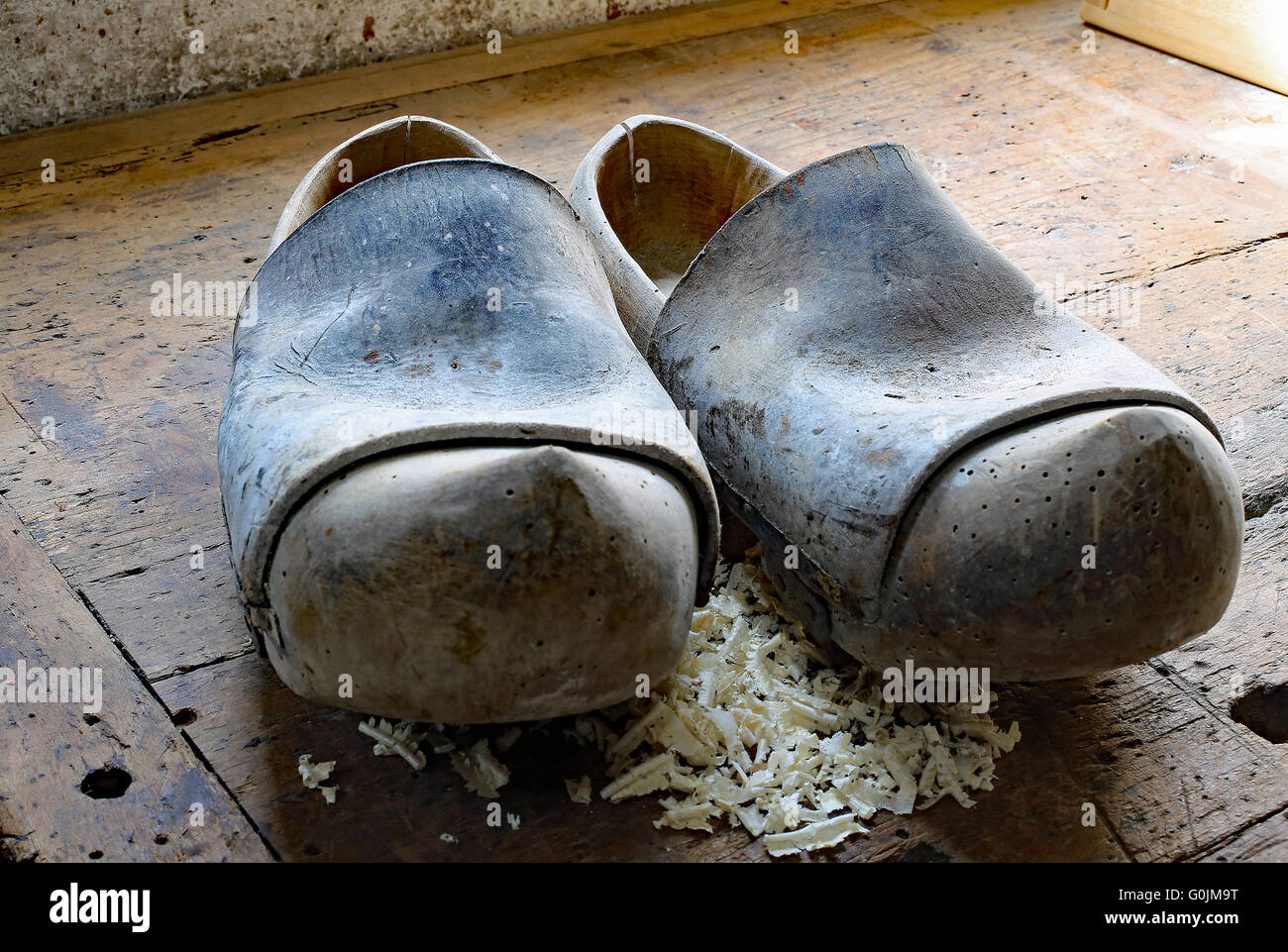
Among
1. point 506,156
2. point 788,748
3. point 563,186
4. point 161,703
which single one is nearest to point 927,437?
point 788,748

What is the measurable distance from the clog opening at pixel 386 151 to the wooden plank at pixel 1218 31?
240cm

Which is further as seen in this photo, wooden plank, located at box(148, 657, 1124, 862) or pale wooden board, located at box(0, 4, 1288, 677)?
pale wooden board, located at box(0, 4, 1288, 677)

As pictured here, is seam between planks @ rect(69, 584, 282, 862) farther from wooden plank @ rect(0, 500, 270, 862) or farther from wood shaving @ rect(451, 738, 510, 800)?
wood shaving @ rect(451, 738, 510, 800)

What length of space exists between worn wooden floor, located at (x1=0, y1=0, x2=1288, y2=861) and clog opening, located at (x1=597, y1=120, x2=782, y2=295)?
2.33ft

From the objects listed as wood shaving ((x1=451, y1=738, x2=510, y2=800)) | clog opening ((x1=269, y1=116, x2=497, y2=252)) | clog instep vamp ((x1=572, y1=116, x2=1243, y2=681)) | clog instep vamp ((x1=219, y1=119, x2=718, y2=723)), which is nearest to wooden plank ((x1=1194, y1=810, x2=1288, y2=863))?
clog instep vamp ((x1=572, y1=116, x2=1243, y2=681))

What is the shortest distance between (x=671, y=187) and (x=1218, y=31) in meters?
2.14

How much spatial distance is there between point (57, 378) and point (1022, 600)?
1.57 meters

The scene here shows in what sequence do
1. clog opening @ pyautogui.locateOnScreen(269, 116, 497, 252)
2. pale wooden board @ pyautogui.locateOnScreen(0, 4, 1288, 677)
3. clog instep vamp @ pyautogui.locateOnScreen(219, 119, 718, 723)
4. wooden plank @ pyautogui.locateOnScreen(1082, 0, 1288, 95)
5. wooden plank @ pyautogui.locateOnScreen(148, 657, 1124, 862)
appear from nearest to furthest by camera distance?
1. clog instep vamp @ pyautogui.locateOnScreen(219, 119, 718, 723)
2. wooden plank @ pyautogui.locateOnScreen(148, 657, 1124, 862)
3. pale wooden board @ pyautogui.locateOnScreen(0, 4, 1288, 677)
4. clog opening @ pyautogui.locateOnScreen(269, 116, 497, 252)
5. wooden plank @ pyautogui.locateOnScreen(1082, 0, 1288, 95)

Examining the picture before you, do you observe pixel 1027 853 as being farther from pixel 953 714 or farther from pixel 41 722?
pixel 41 722

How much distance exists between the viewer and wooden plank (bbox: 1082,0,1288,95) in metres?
3.34

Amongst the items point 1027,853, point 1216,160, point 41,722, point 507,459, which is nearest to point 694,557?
point 507,459

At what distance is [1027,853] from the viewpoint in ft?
4.27

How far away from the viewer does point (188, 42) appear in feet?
10.1

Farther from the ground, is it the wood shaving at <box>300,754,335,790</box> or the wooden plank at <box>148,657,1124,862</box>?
the wood shaving at <box>300,754,335,790</box>
